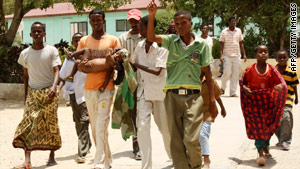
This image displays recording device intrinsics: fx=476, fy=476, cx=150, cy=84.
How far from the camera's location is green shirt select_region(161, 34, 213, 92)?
491cm

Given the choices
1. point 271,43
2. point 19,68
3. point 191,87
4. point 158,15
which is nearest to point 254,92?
point 191,87

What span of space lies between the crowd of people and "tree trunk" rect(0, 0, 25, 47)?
8.09m

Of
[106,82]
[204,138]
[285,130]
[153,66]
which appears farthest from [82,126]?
[285,130]

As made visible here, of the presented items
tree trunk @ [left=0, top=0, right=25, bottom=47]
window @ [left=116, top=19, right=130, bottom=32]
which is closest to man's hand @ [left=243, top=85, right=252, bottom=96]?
tree trunk @ [left=0, top=0, right=25, bottom=47]

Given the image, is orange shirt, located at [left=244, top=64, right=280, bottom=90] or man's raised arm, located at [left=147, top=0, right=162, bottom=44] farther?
orange shirt, located at [left=244, top=64, right=280, bottom=90]

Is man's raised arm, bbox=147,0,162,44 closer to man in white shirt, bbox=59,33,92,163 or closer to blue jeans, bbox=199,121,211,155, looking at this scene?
blue jeans, bbox=199,121,211,155

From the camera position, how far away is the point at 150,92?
18.4 ft

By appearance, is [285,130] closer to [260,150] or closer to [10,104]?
[260,150]

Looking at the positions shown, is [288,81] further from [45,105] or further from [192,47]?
[45,105]

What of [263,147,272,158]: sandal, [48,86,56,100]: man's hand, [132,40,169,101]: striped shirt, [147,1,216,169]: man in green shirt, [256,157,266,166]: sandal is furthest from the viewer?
[263,147,272,158]: sandal

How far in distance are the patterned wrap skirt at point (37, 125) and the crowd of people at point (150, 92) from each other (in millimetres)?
13

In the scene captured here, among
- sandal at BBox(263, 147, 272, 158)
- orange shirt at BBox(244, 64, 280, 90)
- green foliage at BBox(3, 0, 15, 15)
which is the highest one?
green foliage at BBox(3, 0, 15, 15)

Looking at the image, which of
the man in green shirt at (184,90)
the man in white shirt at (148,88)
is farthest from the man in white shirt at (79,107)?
the man in green shirt at (184,90)

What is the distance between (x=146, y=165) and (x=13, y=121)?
5770 mm
